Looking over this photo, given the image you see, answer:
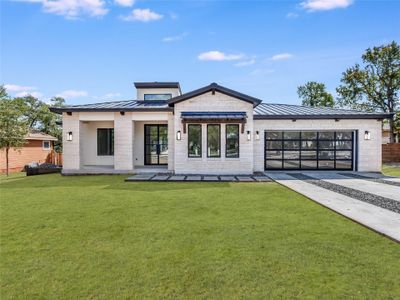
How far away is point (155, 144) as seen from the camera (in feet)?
61.1

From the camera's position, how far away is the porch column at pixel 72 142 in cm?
1641

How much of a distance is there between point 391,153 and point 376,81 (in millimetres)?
12736

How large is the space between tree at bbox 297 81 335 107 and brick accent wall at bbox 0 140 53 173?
115 feet

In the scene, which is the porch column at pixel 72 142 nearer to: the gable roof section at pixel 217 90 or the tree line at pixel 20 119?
the tree line at pixel 20 119

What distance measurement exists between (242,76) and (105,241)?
21.3 meters

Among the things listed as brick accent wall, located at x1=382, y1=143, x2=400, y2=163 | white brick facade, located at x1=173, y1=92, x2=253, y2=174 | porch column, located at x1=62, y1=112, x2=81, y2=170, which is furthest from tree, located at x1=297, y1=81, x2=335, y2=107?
porch column, located at x1=62, y1=112, x2=81, y2=170

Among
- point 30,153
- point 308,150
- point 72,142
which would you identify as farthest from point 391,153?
point 30,153

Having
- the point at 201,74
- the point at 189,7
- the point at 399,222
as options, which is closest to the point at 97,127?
the point at 189,7

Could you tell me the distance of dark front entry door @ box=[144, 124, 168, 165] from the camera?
1853 cm

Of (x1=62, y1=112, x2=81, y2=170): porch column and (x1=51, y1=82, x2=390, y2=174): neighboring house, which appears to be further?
(x1=62, y1=112, x2=81, y2=170): porch column

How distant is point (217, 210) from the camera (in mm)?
7496

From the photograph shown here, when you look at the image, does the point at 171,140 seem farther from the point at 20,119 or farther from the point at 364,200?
the point at 20,119

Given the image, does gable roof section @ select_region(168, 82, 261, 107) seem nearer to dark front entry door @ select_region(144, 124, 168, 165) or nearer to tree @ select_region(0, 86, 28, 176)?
dark front entry door @ select_region(144, 124, 168, 165)

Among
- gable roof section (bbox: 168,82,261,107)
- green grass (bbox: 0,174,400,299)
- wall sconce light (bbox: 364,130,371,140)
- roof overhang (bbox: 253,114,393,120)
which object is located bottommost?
green grass (bbox: 0,174,400,299)
